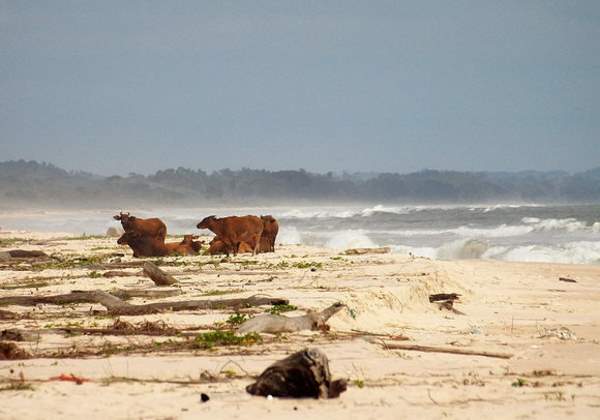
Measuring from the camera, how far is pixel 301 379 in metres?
8.70

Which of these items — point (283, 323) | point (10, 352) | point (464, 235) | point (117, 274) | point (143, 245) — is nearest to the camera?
point (10, 352)

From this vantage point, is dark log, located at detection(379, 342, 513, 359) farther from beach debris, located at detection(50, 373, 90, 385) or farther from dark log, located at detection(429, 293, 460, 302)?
dark log, located at detection(429, 293, 460, 302)

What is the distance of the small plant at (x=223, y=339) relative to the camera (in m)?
11.2

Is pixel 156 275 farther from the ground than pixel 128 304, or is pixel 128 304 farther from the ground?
pixel 156 275

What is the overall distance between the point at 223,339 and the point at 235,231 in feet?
51.1

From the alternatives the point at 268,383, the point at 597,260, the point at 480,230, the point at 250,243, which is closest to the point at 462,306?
the point at 268,383

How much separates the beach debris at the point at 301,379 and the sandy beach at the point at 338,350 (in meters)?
0.11

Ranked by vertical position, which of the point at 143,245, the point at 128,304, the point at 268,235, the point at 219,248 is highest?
the point at 268,235

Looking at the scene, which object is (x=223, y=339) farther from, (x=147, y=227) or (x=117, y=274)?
(x=147, y=227)

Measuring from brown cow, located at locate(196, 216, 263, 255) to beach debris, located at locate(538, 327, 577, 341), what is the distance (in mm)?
13211

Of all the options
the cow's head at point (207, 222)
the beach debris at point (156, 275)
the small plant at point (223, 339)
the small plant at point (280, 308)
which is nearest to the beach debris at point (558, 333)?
the small plant at point (280, 308)

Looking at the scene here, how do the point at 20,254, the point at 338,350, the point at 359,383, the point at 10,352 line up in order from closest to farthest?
the point at 359,383
the point at 10,352
the point at 338,350
the point at 20,254

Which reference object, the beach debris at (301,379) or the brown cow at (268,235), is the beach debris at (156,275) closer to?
the beach debris at (301,379)

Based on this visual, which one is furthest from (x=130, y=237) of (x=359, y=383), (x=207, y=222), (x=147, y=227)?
(x=359, y=383)
